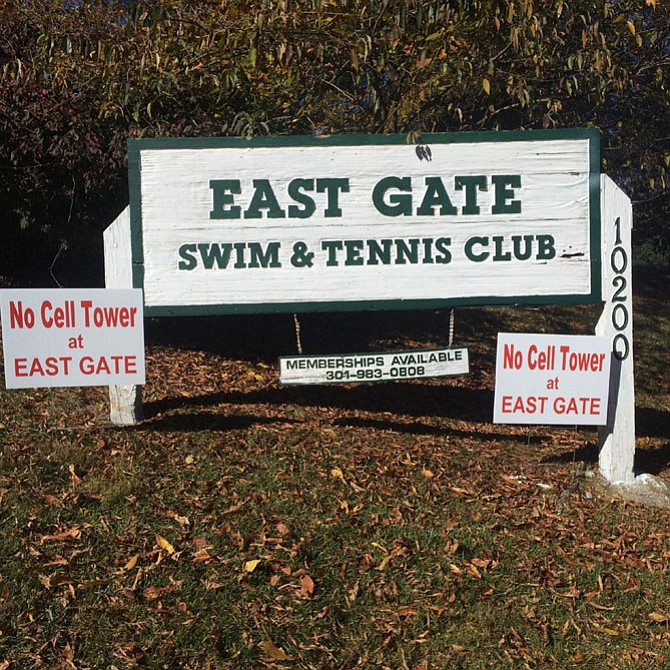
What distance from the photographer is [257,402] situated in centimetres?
717

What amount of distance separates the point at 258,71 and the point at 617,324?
437 centimetres

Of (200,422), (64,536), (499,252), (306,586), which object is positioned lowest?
(306,586)

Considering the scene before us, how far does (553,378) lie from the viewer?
19.1 ft

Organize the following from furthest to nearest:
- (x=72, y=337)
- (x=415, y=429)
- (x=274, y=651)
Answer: (x=415, y=429) → (x=72, y=337) → (x=274, y=651)

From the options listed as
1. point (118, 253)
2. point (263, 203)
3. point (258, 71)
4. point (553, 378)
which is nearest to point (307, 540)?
point (553, 378)

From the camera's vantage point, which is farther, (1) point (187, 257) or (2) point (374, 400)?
(2) point (374, 400)

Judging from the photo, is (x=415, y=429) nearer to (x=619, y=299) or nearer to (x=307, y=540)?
(x=619, y=299)

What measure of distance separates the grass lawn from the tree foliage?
2.39 metres

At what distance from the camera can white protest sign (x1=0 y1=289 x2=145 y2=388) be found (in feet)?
18.1

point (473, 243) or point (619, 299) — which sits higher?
point (473, 243)

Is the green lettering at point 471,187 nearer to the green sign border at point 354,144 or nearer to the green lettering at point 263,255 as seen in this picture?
the green sign border at point 354,144

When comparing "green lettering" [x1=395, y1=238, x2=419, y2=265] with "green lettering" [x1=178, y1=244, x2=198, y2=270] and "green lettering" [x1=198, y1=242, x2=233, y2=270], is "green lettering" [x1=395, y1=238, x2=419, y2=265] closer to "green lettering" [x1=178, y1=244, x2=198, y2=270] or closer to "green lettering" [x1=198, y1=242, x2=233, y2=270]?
"green lettering" [x1=198, y1=242, x2=233, y2=270]

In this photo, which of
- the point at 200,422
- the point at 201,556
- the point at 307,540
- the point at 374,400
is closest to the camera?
the point at 201,556

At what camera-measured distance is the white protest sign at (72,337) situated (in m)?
5.52
